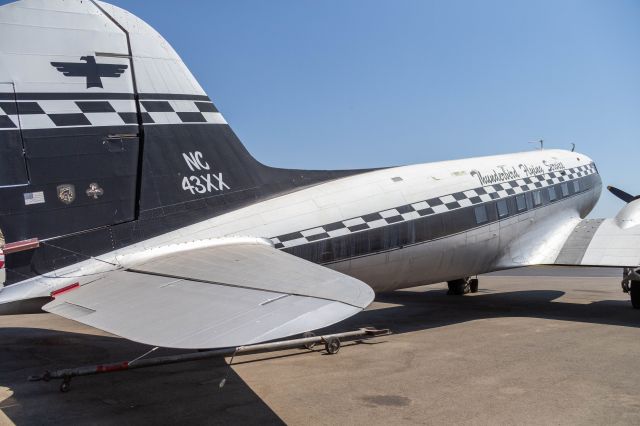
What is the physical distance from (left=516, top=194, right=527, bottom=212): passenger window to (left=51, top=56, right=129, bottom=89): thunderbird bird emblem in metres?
10.9

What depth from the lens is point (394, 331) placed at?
12.4 metres

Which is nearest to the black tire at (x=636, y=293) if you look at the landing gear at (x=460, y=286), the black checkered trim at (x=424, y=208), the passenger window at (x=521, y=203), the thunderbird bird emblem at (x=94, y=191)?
the black checkered trim at (x=424, y=208)

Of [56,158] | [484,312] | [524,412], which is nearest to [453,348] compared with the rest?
[524,412]

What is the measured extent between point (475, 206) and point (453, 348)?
4.20 meters

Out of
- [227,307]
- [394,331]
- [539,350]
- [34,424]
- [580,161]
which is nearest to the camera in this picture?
[227,307]

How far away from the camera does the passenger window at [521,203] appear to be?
1489 cm

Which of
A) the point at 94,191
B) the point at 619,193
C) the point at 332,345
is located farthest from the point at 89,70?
the point at 619,193

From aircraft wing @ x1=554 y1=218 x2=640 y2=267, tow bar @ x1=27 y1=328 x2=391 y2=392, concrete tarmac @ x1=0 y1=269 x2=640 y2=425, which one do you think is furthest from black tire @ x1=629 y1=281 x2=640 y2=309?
tow bar @ x1=27 y1=328 x2=391 y2=392

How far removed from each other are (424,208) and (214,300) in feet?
25.8

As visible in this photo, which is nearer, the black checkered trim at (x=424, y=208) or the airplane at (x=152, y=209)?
the airplane at (x=152, y=209)

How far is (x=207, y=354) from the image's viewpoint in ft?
29.0

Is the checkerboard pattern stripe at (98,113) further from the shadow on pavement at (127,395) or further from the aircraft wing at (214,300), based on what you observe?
the shadow on pavement at (127,395)

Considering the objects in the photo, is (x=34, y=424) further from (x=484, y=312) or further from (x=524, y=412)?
(x=484, y=312)

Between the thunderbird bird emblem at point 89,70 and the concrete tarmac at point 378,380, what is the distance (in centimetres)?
445
